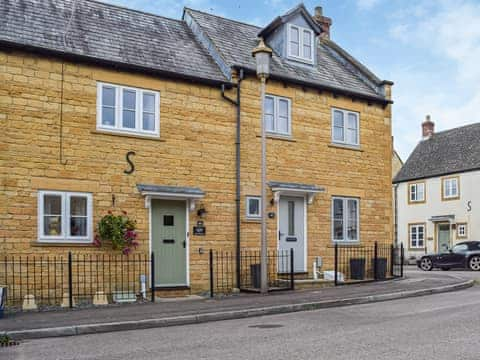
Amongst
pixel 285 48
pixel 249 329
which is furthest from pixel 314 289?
pixel 285 48

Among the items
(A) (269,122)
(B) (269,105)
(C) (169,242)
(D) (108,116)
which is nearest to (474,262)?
(A) (269,122)

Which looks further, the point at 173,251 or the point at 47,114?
the point at 173,251

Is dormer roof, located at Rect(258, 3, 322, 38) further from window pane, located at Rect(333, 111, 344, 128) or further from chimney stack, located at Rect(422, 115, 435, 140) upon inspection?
chimney stack, located at Rect(422, 115, 435, 140)

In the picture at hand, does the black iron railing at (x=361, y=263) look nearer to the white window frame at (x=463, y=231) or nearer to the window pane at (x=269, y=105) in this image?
the window pane at (x=269, y=105)

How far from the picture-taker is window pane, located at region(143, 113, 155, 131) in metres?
15.7

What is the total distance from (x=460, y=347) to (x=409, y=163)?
3533cm

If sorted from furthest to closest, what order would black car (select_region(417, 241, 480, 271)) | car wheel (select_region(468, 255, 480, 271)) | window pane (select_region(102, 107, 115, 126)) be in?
1. black car (select_region(417, 241, 480, 271))
2. car wheel (select_region(468, 255, 480, 271))
3. window pane (select_region(102, 107, 115, 126))

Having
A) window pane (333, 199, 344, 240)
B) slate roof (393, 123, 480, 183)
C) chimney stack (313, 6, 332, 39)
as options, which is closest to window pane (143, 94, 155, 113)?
window pane (333, 199, 344, 240)

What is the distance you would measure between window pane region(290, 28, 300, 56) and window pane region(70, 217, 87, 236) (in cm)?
885

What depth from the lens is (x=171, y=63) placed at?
16469mm

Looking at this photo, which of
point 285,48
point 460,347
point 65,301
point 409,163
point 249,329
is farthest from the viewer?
point 409,163

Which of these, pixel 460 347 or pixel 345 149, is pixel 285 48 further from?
pixel 460 347

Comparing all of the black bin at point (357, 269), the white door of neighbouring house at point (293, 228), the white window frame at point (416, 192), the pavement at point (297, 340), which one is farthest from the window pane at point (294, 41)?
the white window frame at point (416, 192)

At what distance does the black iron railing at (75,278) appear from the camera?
1346 cm
